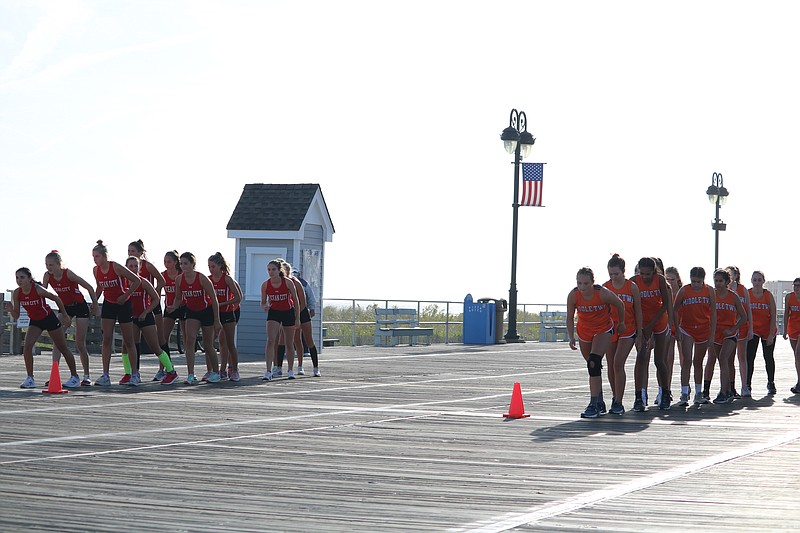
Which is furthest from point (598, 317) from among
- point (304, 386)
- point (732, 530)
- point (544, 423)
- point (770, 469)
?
point (732, 530)

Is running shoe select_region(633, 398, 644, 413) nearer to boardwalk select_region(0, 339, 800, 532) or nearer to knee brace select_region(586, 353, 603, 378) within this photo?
boardwalk select_region(0, 339, 800, 532)

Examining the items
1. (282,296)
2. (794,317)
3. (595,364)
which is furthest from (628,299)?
(282,296)

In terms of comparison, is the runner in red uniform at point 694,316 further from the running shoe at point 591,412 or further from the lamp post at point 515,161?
the lamp post at point 515,161

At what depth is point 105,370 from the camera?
1861cm

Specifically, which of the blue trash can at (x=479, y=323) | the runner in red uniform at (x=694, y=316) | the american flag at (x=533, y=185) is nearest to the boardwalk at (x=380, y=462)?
the runner in red uniform at (x=694, y=316)

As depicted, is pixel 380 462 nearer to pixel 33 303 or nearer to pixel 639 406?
pixel 639 406

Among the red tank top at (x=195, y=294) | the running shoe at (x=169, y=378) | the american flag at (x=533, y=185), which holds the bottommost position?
the running shoe at (x=169, y=378)

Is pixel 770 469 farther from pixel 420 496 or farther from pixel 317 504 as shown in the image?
pixel 317 504

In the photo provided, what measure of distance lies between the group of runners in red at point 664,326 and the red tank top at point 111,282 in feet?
20.7

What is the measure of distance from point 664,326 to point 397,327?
2257 cm

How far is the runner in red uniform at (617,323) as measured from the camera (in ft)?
48.9

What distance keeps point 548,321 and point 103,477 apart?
122 feet

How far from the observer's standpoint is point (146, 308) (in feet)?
60.6

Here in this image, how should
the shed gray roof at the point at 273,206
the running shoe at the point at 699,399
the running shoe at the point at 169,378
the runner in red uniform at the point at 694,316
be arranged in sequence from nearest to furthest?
the runner in red uniform at the point at 694,316
the running shoe at the point at 699,399
the running shoe at the point at 169,378
the shed gray roof at the point at 273,206
